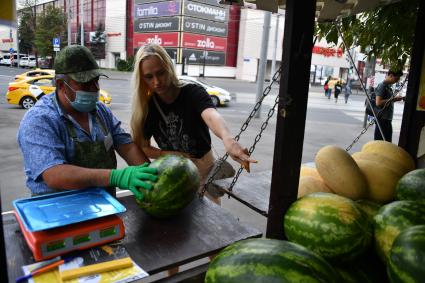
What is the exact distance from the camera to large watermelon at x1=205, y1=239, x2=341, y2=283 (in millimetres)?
1052

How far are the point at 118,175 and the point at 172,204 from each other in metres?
0.35

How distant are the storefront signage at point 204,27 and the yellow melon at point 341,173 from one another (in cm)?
4273

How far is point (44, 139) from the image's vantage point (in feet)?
6.67

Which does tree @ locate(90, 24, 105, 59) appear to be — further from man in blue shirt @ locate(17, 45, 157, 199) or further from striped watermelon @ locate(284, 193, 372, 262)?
striped watermelon @ locate(284, 193, 372, 262)

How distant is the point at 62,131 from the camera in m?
2.19

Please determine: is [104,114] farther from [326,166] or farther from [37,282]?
[326,166]

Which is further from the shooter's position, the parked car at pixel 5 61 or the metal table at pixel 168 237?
the parked car at pixel 5 61

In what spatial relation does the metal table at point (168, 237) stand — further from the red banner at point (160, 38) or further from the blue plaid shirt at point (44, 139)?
the red banner at point (160, 38)

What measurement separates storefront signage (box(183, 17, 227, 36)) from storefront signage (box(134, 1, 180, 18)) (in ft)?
6.39

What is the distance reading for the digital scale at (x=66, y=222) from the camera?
1536 millimetres

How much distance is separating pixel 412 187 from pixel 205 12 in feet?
151

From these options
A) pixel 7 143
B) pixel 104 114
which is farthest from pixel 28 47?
pixel 104 114

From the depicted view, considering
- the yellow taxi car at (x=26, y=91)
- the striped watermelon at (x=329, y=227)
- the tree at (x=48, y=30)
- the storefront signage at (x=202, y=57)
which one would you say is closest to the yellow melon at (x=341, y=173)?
the striped watermelon at (x=329, y=227)

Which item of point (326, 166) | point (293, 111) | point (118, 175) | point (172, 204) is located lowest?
point (172, 204)
